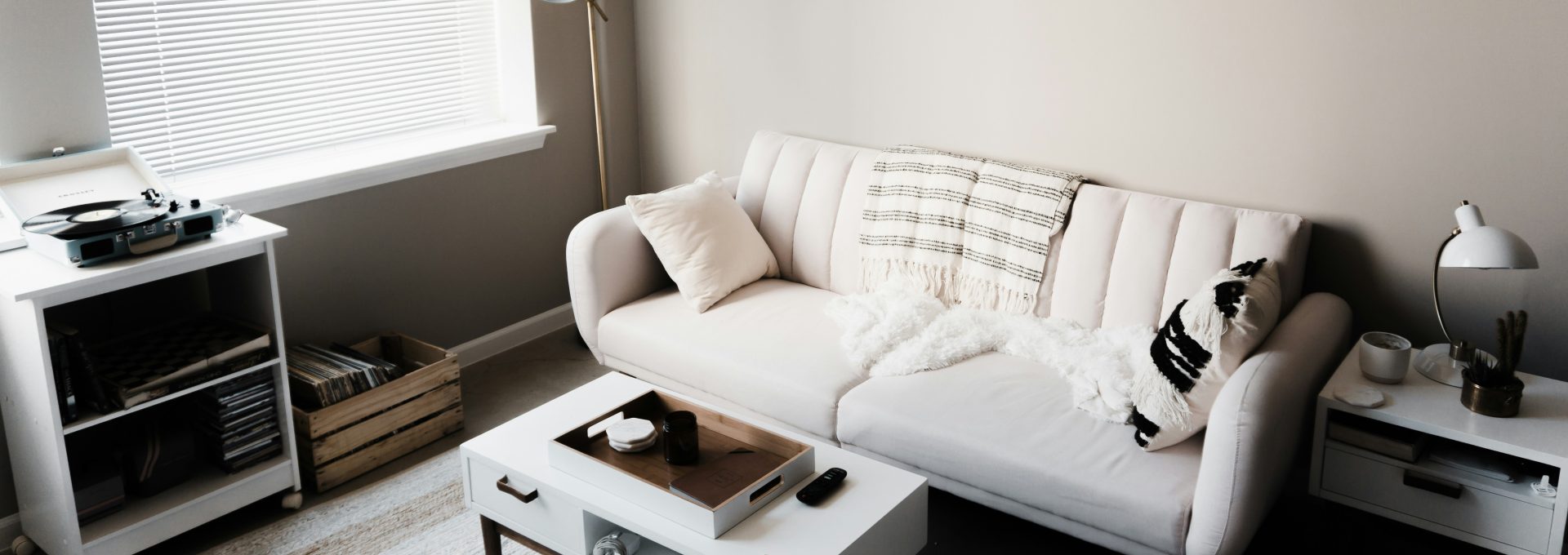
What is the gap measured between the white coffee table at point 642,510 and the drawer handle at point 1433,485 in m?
1.01

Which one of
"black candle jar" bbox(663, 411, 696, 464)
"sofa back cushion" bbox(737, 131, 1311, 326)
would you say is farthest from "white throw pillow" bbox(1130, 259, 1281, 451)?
"black candle jar" bbox(663, 411, 696, 464)

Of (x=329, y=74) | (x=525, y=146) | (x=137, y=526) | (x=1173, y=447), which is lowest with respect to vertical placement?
(x=137, y=526)

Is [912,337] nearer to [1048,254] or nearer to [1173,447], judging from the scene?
[1048,254]

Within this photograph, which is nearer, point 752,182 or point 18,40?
point 18,40

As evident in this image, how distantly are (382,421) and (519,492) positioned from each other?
3.24 feet

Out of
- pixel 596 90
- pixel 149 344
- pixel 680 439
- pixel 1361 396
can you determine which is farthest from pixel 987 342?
pixel 149 344

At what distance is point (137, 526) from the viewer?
2.54 meters

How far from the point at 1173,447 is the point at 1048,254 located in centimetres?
77

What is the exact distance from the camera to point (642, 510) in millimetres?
2076

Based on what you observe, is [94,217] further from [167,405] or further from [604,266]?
[604,266]

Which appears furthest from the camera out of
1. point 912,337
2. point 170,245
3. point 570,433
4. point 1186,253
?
point 912,337

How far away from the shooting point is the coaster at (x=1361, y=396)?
227 centimetres

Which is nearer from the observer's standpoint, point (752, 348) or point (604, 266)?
point (752, 348)

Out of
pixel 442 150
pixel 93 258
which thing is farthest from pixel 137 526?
pixel 442 150
